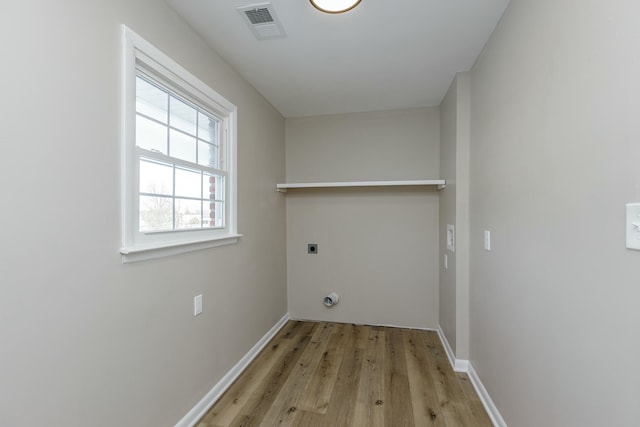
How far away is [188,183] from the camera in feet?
5.97

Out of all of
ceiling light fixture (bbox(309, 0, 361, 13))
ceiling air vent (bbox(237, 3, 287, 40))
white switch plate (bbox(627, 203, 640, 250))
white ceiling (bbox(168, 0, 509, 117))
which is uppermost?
white ceiling (bbox(168, 0, 509, 117))

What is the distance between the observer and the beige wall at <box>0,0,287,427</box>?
0.93 m

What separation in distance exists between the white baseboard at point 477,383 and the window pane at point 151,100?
8.41 feet

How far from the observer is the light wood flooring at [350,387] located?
5.93 ft

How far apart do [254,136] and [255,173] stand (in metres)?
0.33

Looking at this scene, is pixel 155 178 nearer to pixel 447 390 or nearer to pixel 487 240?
pixel 487 240

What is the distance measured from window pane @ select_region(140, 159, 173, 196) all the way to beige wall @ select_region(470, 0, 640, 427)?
6.04 ft

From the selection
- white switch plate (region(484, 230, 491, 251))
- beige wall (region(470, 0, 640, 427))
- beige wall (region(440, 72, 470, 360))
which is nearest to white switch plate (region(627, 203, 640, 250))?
beige wall (region(470, 0, 640, 427))

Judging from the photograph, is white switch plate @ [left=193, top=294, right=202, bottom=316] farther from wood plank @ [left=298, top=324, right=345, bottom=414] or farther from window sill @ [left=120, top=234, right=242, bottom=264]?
wood plank @ [left=298, top=324, right=345, bottom=414]

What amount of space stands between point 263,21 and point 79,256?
1526 millimetres

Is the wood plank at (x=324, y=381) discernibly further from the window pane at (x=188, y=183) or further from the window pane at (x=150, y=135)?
the window pane at (x=150, y=135)

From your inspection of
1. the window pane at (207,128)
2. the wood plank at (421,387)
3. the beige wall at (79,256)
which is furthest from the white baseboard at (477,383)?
the window pane at (207,128)

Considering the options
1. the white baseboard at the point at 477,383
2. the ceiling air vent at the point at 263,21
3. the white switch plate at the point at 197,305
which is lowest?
the white baseboard at the point at 477,383

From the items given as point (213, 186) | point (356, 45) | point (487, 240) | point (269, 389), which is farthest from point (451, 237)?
point (213, 186)
